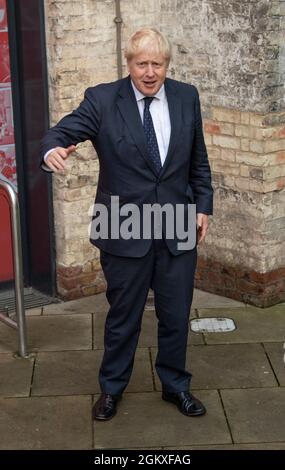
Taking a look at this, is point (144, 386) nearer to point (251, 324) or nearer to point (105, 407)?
point (105, 407)

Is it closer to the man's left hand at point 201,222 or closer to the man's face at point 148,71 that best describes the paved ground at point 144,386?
the man's left hand at point 201,222

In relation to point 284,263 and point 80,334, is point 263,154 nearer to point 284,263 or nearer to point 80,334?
point 284,263

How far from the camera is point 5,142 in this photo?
6391 mm

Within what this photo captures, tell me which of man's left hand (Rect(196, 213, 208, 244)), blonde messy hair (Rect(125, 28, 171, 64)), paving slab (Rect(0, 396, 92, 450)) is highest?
blonde messy hair (Rect(125, 28, 171, 64))

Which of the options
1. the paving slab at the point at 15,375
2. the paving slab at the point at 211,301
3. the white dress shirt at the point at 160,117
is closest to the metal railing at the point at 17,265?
the paving slab at the point at 15,375

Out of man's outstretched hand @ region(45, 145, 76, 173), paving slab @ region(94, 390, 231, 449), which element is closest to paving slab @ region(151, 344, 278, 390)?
paving slab @ region(94, 390, 231, 449)

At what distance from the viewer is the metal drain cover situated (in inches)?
233

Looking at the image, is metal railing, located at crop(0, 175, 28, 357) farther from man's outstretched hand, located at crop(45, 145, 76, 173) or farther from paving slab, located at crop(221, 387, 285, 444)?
paving slab, located at crop(221, 387, 285, 444)

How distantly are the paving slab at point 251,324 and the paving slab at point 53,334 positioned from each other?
29.2 inches

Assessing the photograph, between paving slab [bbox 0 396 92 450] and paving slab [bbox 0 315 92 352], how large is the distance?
71 cm

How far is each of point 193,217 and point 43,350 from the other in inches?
57.1

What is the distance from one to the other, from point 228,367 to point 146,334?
668mm
